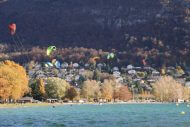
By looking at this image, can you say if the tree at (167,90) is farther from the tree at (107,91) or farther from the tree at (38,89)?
the tree at (38,89)

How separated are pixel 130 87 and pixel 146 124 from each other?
458 feet

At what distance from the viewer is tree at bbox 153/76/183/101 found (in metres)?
177

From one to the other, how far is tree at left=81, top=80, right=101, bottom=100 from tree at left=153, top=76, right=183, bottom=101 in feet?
63.8

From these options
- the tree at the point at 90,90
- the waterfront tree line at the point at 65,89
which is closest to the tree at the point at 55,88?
the waterfront tree line at the point at 65,89

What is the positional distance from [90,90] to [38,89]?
23.6m

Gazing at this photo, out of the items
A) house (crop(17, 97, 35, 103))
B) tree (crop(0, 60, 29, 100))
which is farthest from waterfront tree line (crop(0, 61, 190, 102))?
house (crop(17, 97, 35, 103))

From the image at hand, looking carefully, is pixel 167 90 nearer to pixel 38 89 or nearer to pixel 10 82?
pixel 38 89

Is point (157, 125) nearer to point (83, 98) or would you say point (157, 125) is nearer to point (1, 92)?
point (1, 92)

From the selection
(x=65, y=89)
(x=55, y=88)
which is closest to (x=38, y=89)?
(x=55, y=88)

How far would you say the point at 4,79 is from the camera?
391ft

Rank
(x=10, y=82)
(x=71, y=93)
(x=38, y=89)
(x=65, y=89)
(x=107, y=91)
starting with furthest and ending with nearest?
(x=107, y=91) < (x=71, y=93) < (x=65, y=89) < (x=38, y=89) < (x=10, y=82)

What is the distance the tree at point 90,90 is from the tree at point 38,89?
63.1 ft

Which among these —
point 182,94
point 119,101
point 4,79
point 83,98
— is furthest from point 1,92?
point 182,94

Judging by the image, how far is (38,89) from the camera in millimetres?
144125
